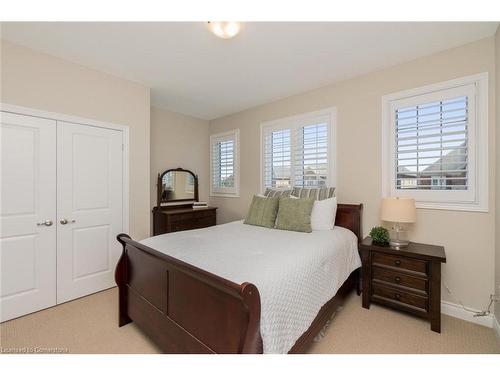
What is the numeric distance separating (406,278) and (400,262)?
149 mm

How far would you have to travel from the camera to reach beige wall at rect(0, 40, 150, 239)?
2.13 metres

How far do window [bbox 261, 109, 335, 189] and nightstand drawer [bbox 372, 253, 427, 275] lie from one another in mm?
1097

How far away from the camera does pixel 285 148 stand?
350 cm

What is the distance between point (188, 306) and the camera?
55.2 inches

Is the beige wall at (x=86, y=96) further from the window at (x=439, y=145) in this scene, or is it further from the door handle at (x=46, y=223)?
the window at (x=439, y=145)

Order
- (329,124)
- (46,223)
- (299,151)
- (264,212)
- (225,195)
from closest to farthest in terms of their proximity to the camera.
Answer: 1. (46,223)
2. (264,212)
3. (329,124)
4. (299,151)
5. (225,195)

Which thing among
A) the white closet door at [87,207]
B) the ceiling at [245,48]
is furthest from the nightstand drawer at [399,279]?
the white closet door at [87,207]

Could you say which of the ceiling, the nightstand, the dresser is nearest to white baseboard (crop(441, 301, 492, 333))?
the nightstand

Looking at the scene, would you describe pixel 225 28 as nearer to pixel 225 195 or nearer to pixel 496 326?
pixel 225 195

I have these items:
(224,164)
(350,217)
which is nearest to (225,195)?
(224,164)

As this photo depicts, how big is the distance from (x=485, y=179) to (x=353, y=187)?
1.15 m

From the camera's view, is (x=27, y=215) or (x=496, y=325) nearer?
(x=496, y=325)
